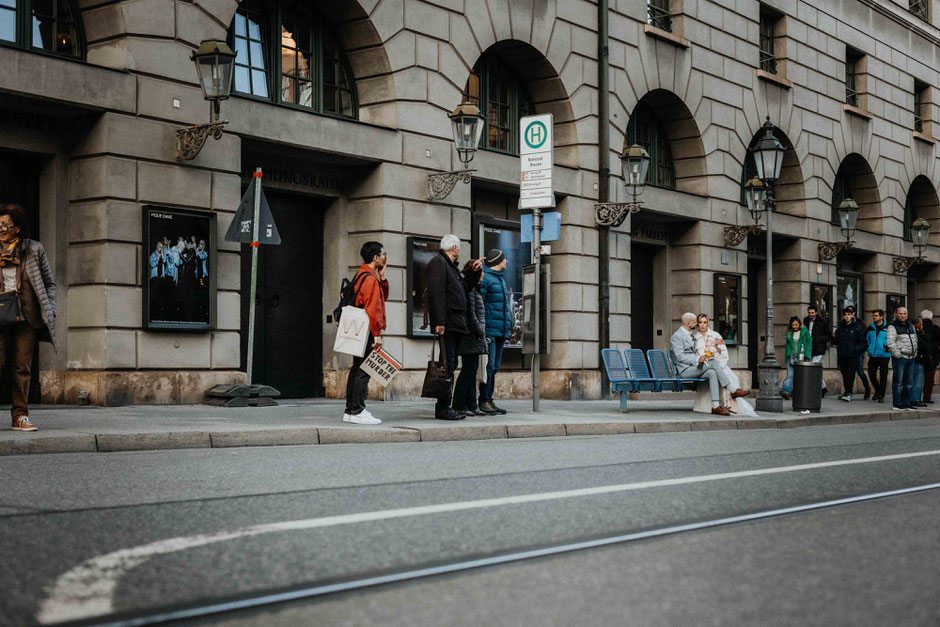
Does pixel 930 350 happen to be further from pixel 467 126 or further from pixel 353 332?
pixel 353 332

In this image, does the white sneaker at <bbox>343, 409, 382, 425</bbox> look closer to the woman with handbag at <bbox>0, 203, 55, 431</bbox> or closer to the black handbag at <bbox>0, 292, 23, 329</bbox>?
the woman with handbag at <bbox>0, 203, 55, 431</bbox>

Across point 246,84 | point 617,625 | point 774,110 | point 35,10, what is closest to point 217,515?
point 617,625

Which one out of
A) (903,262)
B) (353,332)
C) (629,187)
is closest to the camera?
(353,332)

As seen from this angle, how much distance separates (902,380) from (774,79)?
338 inches

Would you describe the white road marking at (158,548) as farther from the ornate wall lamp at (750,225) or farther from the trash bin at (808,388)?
the ornate wall lamp at (750,225)

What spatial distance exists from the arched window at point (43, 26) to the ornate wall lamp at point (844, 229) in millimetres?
18823

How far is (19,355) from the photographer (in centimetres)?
939

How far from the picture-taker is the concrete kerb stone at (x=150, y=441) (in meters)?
8.91

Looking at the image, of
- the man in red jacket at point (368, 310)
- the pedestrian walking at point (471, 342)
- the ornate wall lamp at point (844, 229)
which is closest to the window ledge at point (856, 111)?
the ornate wall lamp at point (844, 229)

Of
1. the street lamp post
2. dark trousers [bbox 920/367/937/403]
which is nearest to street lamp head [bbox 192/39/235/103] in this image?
the street lamp post

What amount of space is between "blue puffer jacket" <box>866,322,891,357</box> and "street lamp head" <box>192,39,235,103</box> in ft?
48.5

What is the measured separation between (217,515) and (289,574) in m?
1.44

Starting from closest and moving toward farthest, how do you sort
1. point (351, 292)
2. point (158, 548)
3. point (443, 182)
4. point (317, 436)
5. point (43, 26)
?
point (158, 548), point (317, 436), point (351, 292), point (43, 26), point (443, 182)

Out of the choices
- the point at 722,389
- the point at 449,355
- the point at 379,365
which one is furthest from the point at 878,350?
the point at 379,365
